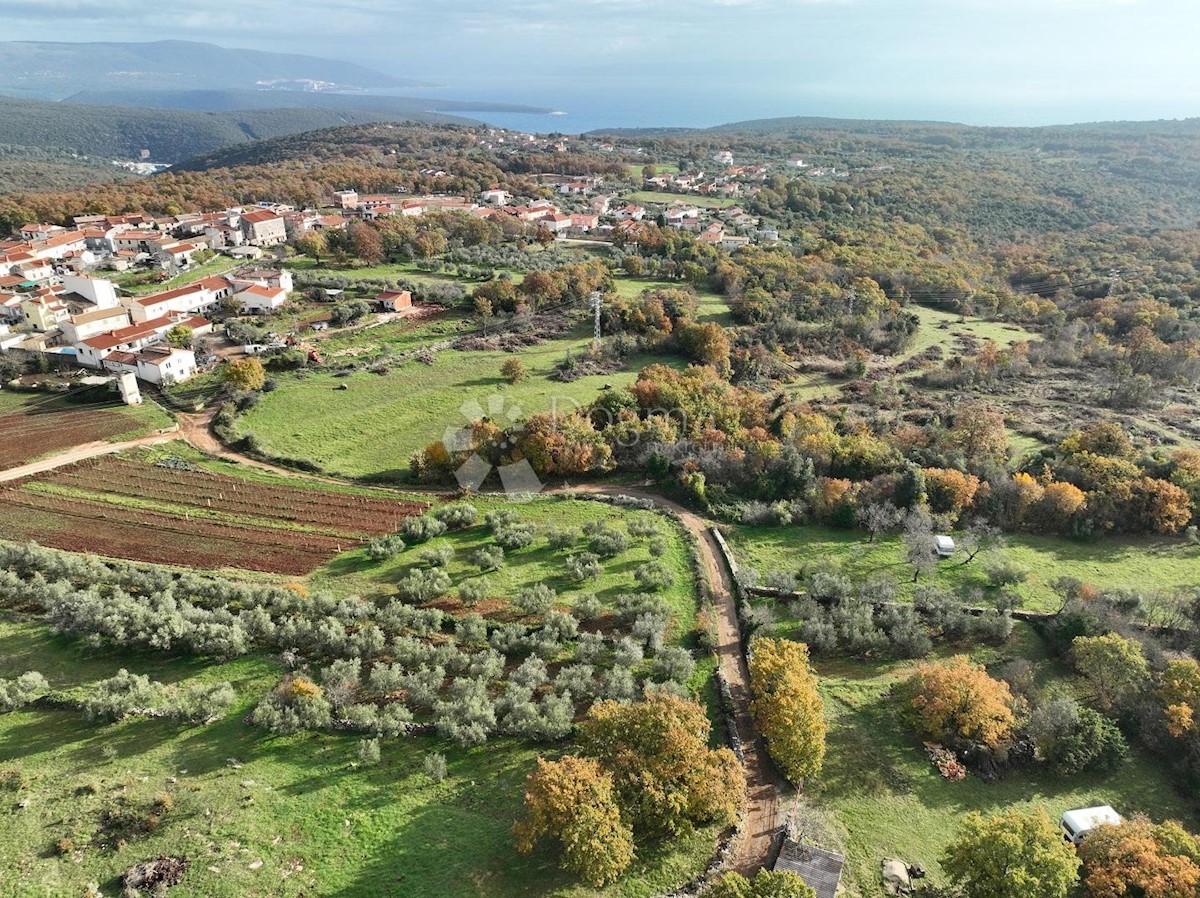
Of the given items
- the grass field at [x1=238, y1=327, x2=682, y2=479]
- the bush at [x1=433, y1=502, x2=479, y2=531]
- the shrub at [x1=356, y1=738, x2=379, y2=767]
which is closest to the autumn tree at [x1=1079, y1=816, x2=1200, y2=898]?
the shrub at [x1=356, y1=738, x2=379, y2=767]

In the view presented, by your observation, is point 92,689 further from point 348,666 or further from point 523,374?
point 523,374

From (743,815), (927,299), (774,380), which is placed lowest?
(743,815)

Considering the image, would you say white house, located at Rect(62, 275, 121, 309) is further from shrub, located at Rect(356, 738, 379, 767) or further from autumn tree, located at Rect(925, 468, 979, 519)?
autumn tree, located at Rect(925, 468, 979, 519)

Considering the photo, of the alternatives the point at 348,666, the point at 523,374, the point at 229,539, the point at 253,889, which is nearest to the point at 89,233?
the point at 523,374

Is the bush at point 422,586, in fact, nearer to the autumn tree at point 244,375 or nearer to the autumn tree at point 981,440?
the autumn tree at point 244,375

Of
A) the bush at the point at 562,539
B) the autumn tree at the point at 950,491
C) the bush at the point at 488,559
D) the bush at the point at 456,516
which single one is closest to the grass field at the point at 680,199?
the autumn tree at the point at 950,491

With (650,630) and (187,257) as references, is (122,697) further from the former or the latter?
(187,257)
